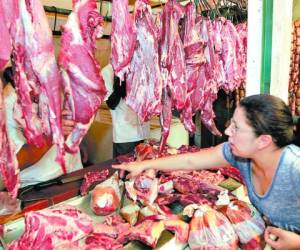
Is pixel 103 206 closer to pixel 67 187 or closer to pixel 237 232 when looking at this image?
pixel 67 187

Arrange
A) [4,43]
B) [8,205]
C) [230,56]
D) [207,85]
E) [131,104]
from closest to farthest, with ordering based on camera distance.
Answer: [4,43], [8,205], [131,104], [207,85], [230,56]

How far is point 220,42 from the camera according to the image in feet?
8.95

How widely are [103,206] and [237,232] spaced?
684mm

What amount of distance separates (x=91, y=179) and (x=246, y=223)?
0.98 m

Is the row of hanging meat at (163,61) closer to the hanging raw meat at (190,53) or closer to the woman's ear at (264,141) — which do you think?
the hanging raw meat at (190,53)

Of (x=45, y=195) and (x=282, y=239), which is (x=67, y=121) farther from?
(x=282, y=239)

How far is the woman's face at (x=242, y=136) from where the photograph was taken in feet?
4.42

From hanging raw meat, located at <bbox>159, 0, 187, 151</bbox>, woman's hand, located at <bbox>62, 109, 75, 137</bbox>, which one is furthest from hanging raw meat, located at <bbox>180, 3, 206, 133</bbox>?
woman's hand, located at <bbox>62, 109, 75, 137</bbox>

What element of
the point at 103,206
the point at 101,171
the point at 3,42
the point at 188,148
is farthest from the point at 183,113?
the point at 3,42

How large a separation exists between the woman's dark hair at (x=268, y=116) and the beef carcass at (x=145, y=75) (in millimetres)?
657

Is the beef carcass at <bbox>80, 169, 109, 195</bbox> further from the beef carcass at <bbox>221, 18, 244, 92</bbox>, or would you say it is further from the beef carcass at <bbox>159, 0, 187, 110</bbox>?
the beef carcass at <bbox>221, 18, 244, 92</bbox>

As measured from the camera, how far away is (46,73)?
132 centimetres

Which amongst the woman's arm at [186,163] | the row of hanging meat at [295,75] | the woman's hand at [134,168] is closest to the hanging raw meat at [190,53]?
the woman's arm at [186,163]

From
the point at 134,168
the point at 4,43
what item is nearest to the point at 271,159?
the point at 134,168
